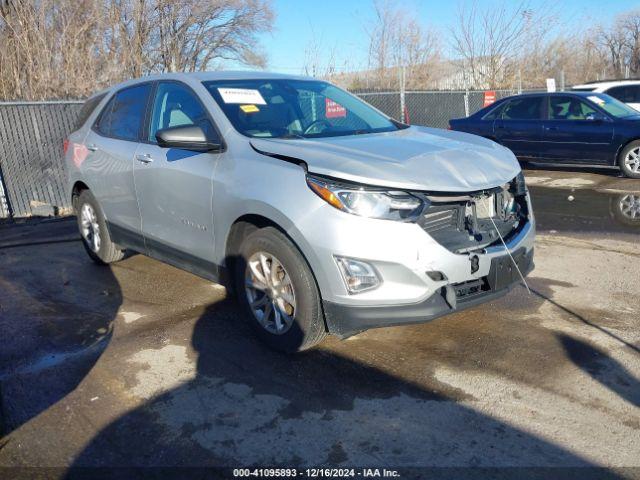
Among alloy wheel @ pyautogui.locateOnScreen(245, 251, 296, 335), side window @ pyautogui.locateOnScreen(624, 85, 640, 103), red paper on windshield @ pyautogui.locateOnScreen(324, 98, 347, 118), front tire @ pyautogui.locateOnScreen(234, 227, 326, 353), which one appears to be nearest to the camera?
front tire @ pyautogui.locateOnScreen(234, 227, 326, 353)

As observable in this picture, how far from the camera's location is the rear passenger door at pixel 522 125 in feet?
36.5

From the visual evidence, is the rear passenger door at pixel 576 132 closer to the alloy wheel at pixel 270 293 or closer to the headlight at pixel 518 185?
the headlight at pixel 518 185

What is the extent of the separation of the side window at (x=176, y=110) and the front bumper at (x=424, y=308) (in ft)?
5.12

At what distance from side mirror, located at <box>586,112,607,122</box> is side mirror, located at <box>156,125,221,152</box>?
28.6ft

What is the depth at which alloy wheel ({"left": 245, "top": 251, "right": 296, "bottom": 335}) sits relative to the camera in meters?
3.57

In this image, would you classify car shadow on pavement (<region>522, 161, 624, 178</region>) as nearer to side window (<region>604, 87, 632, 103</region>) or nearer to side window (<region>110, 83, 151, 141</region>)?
side window (<region>604, 87, 632, 103</region>)

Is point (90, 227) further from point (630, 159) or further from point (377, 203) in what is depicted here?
point (630, 159)

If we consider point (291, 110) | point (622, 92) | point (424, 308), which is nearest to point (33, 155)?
point (291, 110)

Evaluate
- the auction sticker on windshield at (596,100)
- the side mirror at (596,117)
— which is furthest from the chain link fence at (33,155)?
the auction sticker on windshield at (596,100)

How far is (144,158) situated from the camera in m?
4.60

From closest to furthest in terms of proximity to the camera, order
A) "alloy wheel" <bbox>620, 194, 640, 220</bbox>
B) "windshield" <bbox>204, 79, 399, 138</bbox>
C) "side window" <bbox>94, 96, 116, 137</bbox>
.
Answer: "windshield" <bbox>204, 79, 399, 138</bbox> → "side window" <bbox>94, 96, 116, 137</bbox> → "alloy wheel" <bbox>620, 194, 640, 220</bbox>

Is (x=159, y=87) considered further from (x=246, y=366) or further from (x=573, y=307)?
(x=573, y=307)

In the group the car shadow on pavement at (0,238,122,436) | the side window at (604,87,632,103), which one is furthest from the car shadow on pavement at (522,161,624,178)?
the car shadow on pavement at (0,238,122,436)

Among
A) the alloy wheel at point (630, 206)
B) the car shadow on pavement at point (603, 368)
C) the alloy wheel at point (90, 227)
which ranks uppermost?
the alloy wheel at point (90, 227)
